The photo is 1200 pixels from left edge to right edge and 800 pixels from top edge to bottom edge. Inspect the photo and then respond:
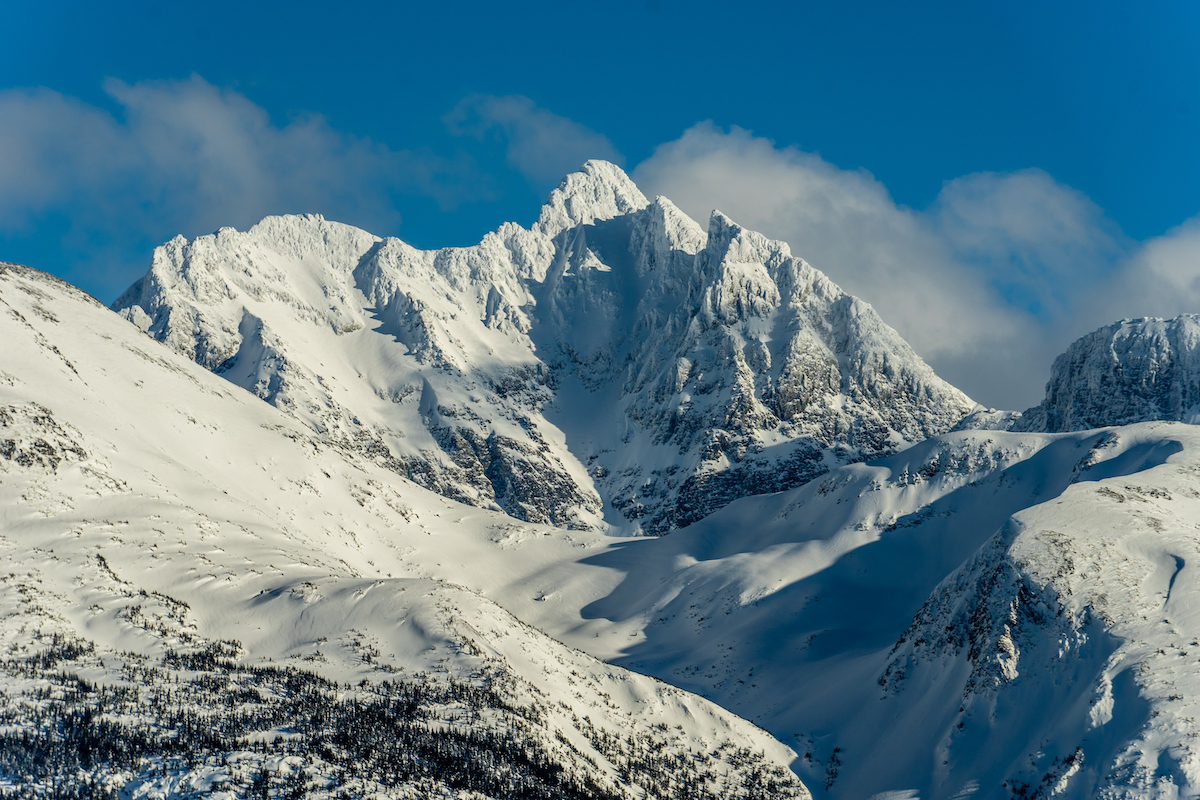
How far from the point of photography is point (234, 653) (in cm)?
7744

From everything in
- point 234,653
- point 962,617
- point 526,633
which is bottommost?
point 234,653

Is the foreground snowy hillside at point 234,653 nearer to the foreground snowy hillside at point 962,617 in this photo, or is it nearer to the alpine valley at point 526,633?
the alpine valley at point 526,633

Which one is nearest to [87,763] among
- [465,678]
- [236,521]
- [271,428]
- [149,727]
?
[149,727]

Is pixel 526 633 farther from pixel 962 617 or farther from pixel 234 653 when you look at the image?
pixel 962 617

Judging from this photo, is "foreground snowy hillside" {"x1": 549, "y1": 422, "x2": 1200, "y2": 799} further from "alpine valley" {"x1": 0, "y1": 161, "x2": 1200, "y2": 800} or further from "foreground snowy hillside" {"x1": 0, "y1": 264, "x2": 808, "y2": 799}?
"foreground snowy hillside" {"x1": 0, "y1": 264, "x2": 808, "y2": 799}

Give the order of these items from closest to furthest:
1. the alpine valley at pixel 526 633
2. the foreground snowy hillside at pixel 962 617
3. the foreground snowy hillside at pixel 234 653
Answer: the foreground snowy hillside at pixel 234 653
the alpine valley at pixel 526 633
the foreground snowy hillside at pixel 962 617

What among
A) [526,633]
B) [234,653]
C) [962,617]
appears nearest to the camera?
[234,653]

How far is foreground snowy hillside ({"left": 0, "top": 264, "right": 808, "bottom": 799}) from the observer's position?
55188mm

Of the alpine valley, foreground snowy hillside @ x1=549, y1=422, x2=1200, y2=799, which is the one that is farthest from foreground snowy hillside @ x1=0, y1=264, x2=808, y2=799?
foreground snowy hillside @ x1=549, y1=422, x2=1200, y2=799

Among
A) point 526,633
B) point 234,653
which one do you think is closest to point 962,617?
point 526,633

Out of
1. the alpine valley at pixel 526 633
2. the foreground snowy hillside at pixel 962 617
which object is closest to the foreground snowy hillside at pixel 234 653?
the alpine valley at pixel 526 633

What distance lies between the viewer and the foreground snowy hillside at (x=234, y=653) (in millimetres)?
55188

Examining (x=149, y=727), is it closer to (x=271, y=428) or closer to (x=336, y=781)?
(x=336, y=781)

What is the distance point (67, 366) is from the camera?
129 m
